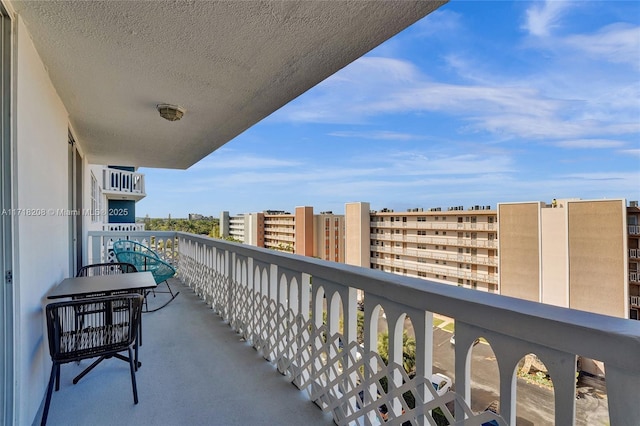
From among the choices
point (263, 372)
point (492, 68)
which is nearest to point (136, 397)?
point (263, 372)

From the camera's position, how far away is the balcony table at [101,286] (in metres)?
2.08

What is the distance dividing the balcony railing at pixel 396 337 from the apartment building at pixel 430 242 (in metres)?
14.2

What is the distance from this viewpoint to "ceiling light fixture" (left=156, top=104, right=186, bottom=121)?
2.70 m

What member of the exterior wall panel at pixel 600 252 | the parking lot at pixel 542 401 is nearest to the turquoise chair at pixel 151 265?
the parking lot at pixel 542 401

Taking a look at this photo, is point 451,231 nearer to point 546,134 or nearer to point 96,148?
point 546,134

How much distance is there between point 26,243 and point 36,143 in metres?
0.63

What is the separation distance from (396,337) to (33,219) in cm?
208

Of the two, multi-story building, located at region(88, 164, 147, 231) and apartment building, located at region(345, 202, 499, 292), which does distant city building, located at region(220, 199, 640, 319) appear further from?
multi-story building, located at region(88, 164, 147, 231)

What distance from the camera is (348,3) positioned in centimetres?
144

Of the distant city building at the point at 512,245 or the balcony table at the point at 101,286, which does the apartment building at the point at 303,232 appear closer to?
the distant city building at the point at 512,245

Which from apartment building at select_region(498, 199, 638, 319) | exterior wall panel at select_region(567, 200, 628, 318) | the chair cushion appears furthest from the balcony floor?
exterior wall panel at select_region(567, 200, 628, 318)

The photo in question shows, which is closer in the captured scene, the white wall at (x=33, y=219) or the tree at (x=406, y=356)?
the tree at (x=406, y=356)

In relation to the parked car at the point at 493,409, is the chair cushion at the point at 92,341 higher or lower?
lower

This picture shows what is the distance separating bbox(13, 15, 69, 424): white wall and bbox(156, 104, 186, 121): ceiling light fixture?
747 mm
